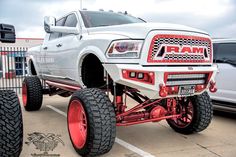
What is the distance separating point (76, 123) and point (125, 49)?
1.43 m

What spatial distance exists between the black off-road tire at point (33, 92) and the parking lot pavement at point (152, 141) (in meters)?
0.84

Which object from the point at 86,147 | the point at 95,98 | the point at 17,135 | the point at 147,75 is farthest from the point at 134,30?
the point at 17,135

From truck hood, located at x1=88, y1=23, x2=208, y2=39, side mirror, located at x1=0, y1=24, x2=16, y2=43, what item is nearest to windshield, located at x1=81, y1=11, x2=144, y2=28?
truck hood, located at x1=88, y1=23, x2=208, y2=39

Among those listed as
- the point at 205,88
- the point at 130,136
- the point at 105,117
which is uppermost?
A: the point at 205,88

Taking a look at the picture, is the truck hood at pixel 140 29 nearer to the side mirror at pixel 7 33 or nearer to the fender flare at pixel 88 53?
the fender flare at pixel 88 53

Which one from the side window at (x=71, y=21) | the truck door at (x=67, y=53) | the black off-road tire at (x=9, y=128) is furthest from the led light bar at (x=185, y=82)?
the side window at (x=71, y=21)

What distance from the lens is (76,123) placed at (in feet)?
14.2

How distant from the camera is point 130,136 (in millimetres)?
5043

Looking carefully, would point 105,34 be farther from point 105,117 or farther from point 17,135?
point 17,135

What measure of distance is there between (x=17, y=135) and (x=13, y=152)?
19 cm

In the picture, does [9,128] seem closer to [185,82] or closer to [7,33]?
[7,33]

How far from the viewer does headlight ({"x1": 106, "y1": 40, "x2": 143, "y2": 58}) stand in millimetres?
3611

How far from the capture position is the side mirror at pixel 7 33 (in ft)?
9.80

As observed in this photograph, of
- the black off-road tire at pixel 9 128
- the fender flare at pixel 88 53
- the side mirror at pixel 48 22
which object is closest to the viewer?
the black off-road tire at pixel 9 128
